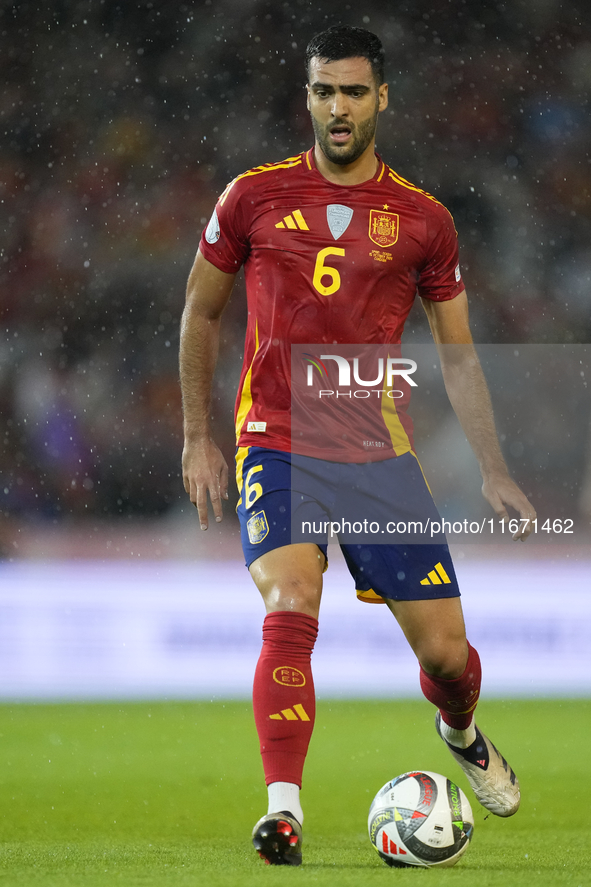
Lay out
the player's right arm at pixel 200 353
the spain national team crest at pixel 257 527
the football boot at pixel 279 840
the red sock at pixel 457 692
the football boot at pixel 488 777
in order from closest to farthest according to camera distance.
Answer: the football boot at pixel 279 840 → the spain national team crest at pixel 257 527 → the player's right arm at pixel 200 353 → the red sock at pixel 457 692 → the football boot at pixel 488 777

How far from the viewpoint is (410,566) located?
10.1 ft

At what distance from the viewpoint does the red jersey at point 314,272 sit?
10.2 ft

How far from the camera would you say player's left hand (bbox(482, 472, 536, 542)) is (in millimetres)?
3238

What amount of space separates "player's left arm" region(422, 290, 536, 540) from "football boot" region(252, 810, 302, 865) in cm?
126

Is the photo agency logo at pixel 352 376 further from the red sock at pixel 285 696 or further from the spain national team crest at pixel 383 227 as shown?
the red sock at pixel 285 696

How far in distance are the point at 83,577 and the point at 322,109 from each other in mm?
4062

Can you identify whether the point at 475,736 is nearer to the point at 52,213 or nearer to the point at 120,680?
the point at 120,680

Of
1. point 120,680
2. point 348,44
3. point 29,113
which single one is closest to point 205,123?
point 29,113

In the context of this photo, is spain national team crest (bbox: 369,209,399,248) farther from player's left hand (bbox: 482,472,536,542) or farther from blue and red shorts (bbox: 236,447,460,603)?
player's left hand (bbox: 482,472,536,542)

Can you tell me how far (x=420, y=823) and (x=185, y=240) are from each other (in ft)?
22.5

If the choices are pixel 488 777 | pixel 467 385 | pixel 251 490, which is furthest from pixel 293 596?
pixel 488 777

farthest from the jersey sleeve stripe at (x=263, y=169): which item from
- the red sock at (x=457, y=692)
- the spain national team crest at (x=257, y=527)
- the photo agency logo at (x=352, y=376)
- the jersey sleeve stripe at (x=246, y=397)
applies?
the red sock at (x=457, y=692)

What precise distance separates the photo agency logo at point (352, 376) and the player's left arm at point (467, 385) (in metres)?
0.24

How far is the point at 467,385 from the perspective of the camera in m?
3.44
